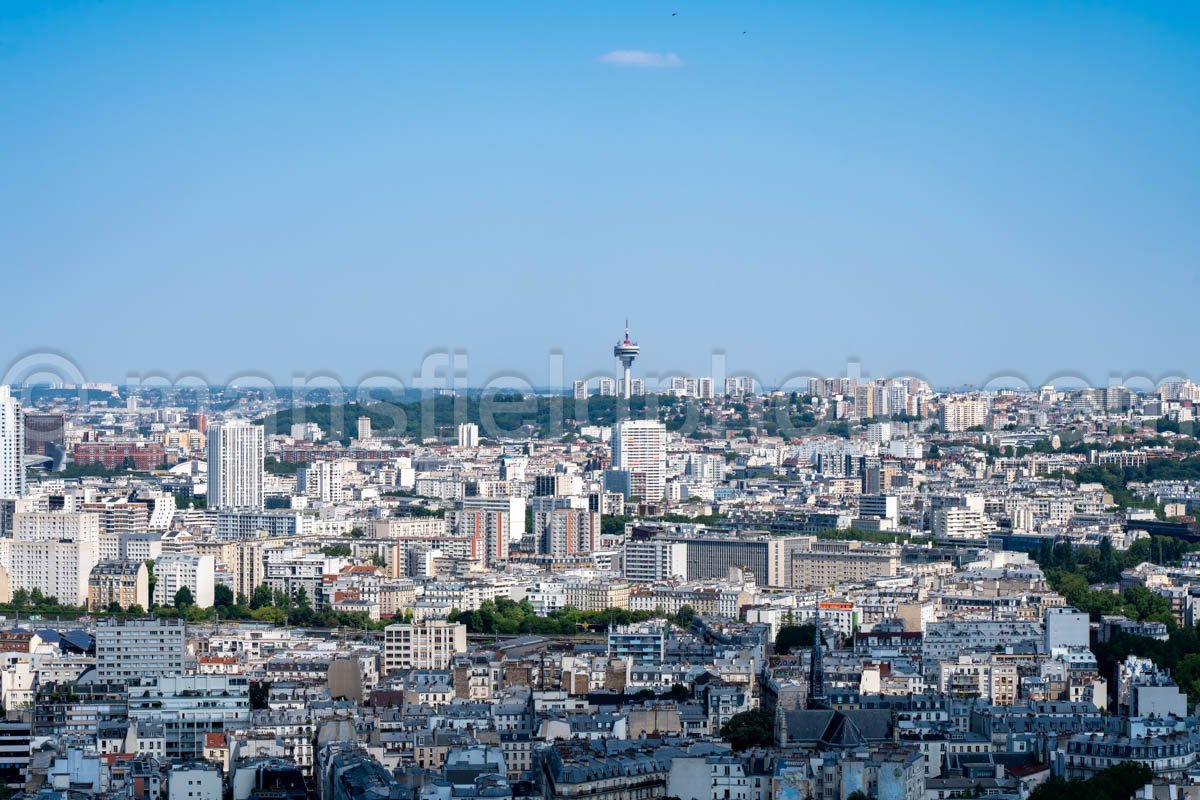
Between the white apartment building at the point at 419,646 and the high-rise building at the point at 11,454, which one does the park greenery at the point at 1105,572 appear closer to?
the white apartment building at the point at 419,646

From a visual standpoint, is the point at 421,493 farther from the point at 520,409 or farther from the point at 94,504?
the point at 520,409

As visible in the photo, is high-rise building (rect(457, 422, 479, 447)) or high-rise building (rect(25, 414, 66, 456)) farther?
high-rise building (rect(457, 422, 479, 447))

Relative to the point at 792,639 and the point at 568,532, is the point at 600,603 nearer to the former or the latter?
the point at 792,639

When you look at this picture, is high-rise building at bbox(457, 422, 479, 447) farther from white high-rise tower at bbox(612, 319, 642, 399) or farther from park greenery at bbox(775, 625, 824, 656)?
park greenery at bbox(775, 625, 824, 656)

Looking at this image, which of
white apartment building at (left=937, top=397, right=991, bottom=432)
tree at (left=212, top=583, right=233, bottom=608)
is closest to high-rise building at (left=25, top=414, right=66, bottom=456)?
tree at (left=212, top=583, right=233, bottom=608)

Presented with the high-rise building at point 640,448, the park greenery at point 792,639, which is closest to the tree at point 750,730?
the park greenery at point 792,639

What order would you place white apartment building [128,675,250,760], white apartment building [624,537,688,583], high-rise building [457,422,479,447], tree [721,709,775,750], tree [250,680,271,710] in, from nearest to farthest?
1. tree [721,709,775,750]
2. white apartment building [128,675,250,760]
3. tree [250,680,271,710]
4. white apartment building [624,537,688,583]
5. high-rise building [457,422,479,447]

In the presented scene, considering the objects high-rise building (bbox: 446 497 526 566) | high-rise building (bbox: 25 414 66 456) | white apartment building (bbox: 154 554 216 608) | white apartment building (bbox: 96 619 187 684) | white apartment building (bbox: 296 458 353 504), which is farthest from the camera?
high-rise building (bbox: 25 414 66 456)
